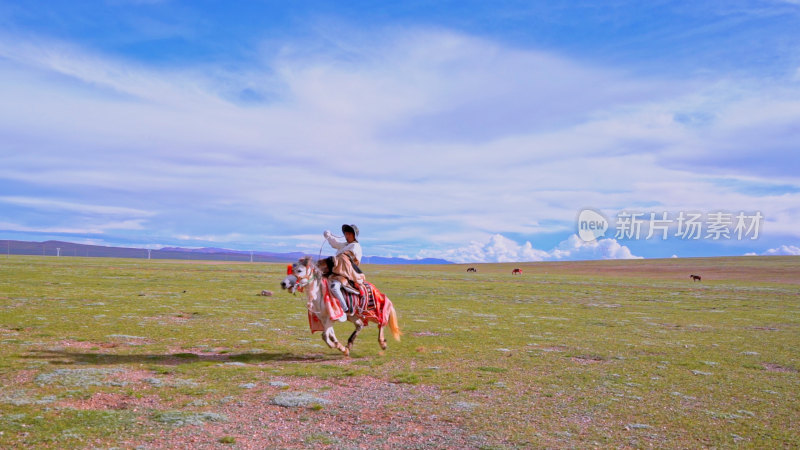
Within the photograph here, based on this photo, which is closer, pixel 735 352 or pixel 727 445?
pixel 727 445

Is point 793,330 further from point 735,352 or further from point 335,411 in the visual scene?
point 335,411

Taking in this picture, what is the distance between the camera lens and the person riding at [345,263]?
1102cm

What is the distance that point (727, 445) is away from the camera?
22.6ft

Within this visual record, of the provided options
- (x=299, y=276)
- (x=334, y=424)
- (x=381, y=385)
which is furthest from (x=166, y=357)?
(x=334, y=424)

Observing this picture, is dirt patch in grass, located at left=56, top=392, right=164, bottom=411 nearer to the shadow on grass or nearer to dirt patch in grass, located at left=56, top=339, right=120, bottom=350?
the shadow on grass

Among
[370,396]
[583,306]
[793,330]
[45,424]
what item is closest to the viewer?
[45,424]

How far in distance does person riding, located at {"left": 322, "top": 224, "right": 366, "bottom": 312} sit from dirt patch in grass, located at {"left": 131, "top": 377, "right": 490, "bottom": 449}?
2.44m

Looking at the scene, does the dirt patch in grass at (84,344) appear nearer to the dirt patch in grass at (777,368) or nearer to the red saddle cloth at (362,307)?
the red saddle cloth at (362,307)

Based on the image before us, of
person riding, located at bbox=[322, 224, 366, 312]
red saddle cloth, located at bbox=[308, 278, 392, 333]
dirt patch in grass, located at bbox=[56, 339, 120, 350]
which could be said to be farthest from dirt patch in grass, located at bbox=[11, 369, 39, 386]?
person riding, located at bbox=[322, 224, 366, 312]

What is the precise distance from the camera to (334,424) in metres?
7.17

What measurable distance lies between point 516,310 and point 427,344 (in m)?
12.0

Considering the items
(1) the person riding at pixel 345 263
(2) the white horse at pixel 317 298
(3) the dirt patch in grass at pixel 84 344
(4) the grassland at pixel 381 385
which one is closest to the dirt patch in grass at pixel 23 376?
(4) the grassland at pixel 381 385

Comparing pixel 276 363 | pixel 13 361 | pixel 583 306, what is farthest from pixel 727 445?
pixel 583 306

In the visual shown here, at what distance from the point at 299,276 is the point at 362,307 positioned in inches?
75.5
